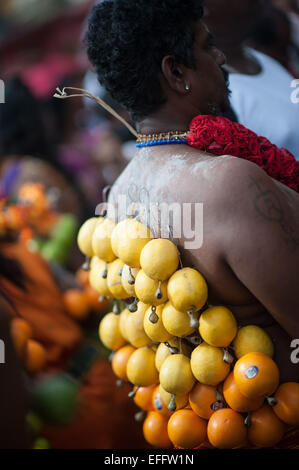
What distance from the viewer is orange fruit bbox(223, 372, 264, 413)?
163cm

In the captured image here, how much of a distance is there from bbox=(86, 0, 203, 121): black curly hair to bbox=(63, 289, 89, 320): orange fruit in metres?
1.40

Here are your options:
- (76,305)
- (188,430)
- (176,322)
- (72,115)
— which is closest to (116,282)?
(176,322)

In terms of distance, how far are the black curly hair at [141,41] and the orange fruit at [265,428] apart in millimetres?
1094

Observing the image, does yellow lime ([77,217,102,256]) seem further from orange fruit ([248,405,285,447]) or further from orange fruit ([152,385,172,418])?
orange fruit ([248,405,285,447])

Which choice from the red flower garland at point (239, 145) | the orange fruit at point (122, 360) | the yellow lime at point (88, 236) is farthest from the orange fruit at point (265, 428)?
the yellow lime at point (88, 236)

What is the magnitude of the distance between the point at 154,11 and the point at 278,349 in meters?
A: 1.19


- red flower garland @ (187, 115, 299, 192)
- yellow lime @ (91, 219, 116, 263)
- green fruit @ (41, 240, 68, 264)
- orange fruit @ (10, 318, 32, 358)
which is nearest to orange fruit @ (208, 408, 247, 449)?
yellow lime @ (91, 219, 116, 263)

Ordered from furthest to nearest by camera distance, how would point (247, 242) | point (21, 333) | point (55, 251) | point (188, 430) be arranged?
point (55, 251), point (21, 333), point (188, 430), point (247, 242)

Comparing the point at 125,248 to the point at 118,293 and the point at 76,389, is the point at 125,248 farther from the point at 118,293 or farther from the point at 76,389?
the point at 76,389

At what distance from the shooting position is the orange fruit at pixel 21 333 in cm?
236

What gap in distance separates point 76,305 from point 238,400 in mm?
1484

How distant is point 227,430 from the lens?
1.64 metres

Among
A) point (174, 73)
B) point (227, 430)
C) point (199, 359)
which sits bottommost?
point (227, 430)

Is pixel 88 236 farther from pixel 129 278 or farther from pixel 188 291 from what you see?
pixel 188 291
